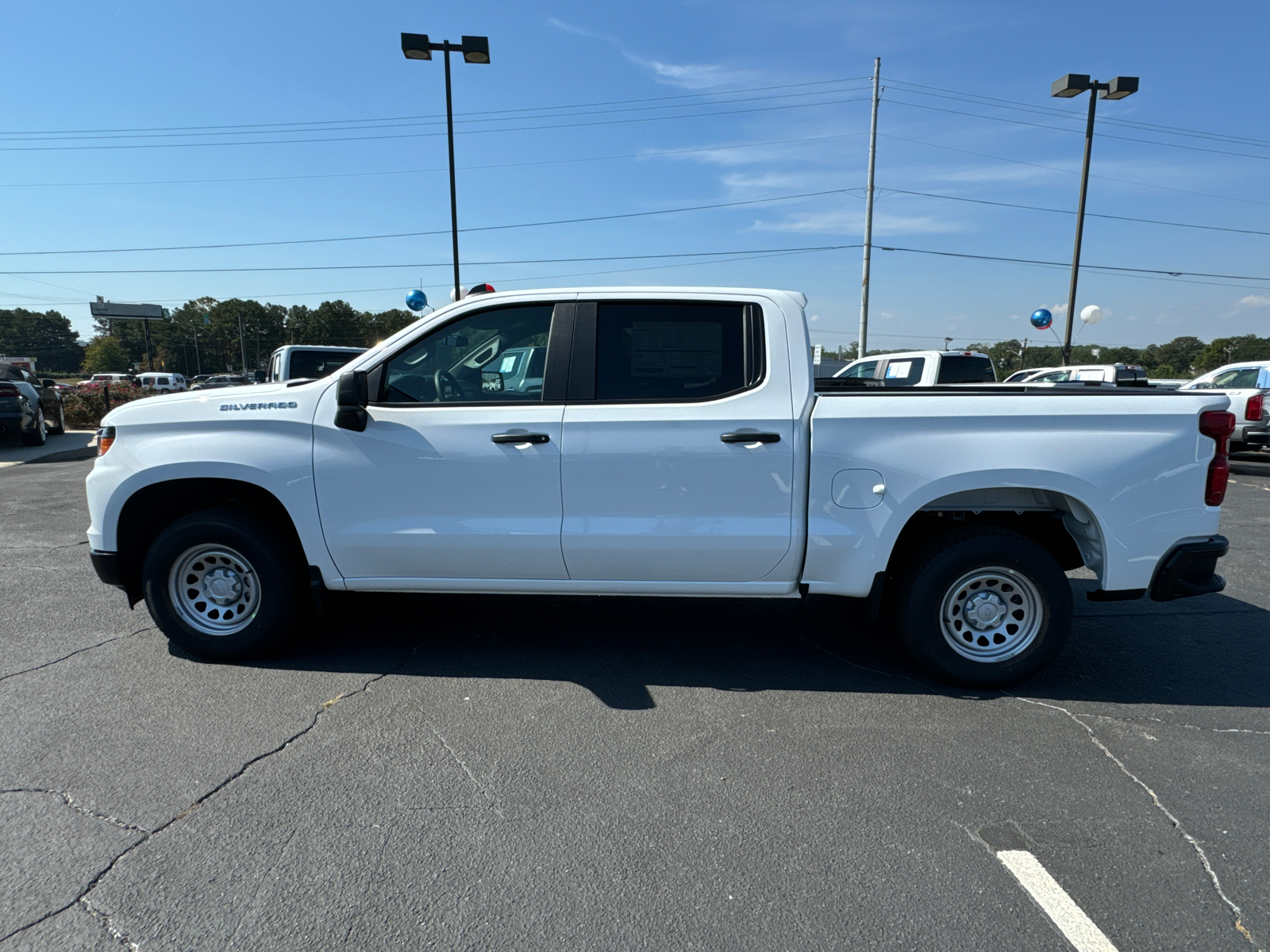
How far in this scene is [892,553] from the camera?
13.5 feet

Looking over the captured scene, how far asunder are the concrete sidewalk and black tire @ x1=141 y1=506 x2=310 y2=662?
451 inches

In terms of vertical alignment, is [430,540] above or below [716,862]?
above

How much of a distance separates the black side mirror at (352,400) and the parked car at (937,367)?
9.97 metres

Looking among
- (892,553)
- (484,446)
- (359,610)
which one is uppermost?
(484,446)

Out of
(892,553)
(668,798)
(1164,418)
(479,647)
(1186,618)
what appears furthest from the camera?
(1186,618)

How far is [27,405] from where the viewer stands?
14508 millimetres

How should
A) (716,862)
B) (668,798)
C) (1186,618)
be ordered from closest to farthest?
(716,862) < (668,798) < (1186,618)

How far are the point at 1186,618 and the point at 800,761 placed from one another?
3626 mm

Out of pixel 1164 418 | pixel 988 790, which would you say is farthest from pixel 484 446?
pixel 1164 418

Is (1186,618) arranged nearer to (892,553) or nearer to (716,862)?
(892,553)

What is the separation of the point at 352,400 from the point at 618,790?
222 cm

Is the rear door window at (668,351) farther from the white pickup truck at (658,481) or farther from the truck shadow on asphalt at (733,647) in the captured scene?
the truck shadow on asphalt at (733,647)

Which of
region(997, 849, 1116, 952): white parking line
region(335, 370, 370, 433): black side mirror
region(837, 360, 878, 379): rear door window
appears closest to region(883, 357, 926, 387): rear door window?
region(837, 360, 878, 379): rear door window

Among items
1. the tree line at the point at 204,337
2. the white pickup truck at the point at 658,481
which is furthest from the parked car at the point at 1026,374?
the tree line at the point at 204,337
